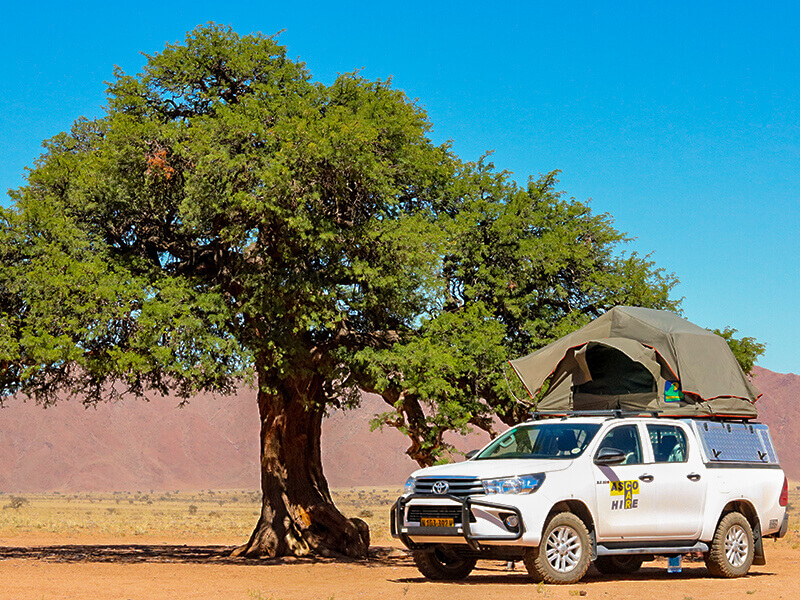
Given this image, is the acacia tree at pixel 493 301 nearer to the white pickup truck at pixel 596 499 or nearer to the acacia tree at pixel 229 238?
the acacia tree at pixel 229 238

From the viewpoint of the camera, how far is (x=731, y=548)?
13.1 metres

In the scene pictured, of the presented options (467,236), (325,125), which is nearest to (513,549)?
(325,125)

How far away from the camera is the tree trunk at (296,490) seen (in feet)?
68.2

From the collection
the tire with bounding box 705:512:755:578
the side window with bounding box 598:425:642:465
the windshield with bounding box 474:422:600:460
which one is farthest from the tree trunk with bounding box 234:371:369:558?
the tire with bounding box 705:512:755:578

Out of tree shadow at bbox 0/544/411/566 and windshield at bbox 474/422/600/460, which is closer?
windshield at bbox 474/422/600/460

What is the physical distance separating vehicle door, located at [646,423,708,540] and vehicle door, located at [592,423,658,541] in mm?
150

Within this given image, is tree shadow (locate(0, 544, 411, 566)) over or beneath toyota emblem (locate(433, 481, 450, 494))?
beneath

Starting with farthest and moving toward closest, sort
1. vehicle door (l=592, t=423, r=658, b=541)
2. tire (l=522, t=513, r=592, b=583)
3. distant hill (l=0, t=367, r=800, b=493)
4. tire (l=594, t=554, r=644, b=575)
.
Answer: distant hill (l=0, t=367, r=800, b=493), tire (l=594, t=554, r=644, b=575), vehicle door (l=592, t=423, r=658, b=541), tire (l=522, t=513, r=592, b=583)

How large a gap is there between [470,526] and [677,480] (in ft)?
9.95

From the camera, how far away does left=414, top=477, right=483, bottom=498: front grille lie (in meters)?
11.5

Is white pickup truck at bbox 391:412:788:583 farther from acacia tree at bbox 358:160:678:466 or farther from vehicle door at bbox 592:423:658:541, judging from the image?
acacia tree at bbox 358:160:678:466

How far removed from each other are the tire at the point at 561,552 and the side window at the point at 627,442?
125cm

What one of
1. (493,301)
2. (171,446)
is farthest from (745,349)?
(171,446)

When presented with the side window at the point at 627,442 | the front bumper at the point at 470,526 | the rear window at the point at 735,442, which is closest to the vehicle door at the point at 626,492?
the side window at the point at 627,442
